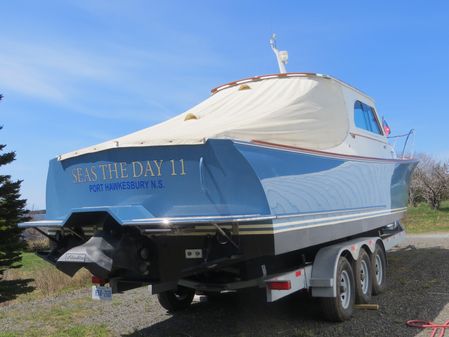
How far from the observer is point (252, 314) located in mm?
7141

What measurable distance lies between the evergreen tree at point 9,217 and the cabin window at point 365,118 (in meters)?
18.9

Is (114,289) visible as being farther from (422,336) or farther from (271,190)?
(422,336)

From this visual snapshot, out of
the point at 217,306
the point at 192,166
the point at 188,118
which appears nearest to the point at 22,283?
the point at 217,306

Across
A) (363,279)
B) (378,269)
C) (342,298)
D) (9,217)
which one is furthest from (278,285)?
(9,217)

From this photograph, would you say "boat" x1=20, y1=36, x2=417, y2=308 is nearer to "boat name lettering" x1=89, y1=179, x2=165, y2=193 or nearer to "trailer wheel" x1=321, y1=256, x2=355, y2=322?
"boat name lettering" x1=89, y1=179, x2=165, y2=193

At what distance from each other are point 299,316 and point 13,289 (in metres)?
17.4

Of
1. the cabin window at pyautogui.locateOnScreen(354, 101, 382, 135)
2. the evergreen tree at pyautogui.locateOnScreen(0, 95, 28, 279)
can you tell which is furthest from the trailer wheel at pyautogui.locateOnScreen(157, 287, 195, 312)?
the evergreen tree at pyautogui.locateOnScreen(0, 95, 28, 279)

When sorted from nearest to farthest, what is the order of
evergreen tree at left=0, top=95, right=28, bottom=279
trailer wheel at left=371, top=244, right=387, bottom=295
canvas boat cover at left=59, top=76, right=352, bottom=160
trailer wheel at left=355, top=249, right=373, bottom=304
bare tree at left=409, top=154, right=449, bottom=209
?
canvas boat cover at left=59, top=76, right=352, bottom=160 < trailer wheel at left=355, top=249, right=373, bottom=304 < trailer wheel at left=371, top=244, right=387, bottom=295 < evergreen tree at left=0, top=95, right=28, bottom=279 < bare tree at left=409, top=154, right=449, bottom=209

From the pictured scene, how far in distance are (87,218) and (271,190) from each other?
202cm

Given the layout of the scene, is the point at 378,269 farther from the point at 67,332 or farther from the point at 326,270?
the point at 67,332

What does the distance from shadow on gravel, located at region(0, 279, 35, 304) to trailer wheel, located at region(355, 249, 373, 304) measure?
53.2 ft

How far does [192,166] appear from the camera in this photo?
5.07 m

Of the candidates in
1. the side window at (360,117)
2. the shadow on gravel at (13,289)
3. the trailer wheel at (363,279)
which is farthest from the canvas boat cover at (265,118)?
the shadow on gravel at (13,289)

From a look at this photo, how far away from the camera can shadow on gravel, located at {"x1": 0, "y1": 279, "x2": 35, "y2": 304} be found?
20.6 m
